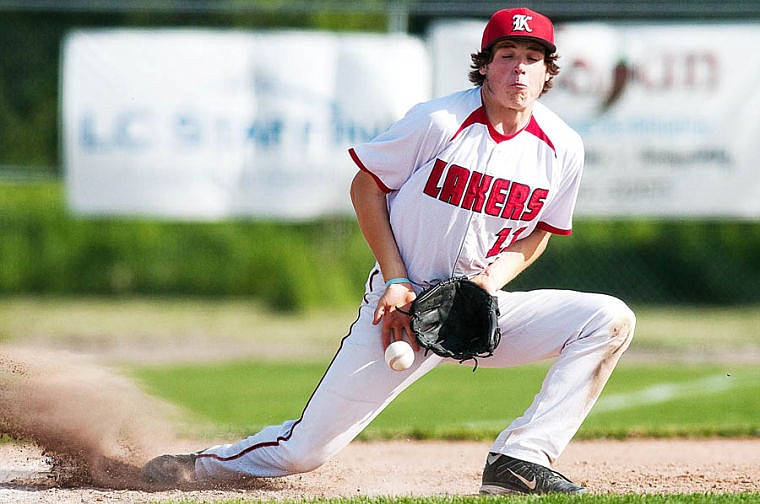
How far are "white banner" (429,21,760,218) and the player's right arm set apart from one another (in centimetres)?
610

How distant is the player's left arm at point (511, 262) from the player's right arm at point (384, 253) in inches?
11.8

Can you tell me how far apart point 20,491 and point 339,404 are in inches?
50.4

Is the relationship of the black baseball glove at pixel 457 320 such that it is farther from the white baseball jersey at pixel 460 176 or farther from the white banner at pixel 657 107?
the white banner at pixel 657 107

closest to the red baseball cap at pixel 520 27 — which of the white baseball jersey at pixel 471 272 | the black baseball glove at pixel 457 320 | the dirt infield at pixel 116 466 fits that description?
the white baseball jersey at pixel 471 272

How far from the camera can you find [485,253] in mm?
4422

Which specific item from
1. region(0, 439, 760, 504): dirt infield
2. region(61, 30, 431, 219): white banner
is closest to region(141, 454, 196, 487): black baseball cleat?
region(0, 439, 760, 504): dirt infield

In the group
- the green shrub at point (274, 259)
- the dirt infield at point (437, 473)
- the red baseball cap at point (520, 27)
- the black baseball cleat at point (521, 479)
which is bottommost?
the green shrub at point (274, 259)

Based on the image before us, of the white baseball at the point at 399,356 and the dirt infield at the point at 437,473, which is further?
the dirt infield at the point at 437,473

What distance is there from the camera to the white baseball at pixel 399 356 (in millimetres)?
3998

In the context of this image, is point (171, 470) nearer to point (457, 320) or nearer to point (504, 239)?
point (457, 320)

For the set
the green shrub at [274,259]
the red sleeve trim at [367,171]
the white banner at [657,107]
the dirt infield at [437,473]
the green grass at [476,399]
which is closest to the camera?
the red sleeve trim at [367,171]

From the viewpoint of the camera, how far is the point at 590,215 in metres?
10.4

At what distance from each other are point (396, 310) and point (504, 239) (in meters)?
0.56

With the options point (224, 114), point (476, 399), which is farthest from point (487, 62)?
point (224, 114)
